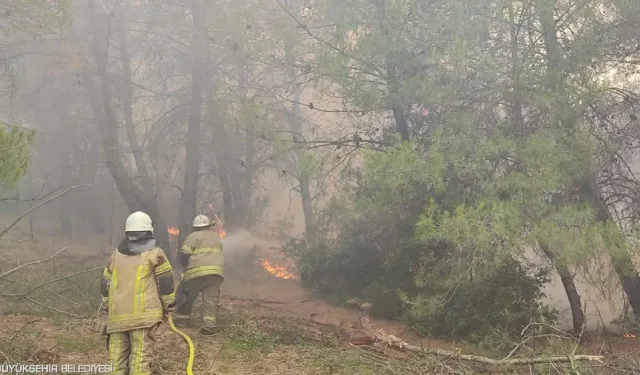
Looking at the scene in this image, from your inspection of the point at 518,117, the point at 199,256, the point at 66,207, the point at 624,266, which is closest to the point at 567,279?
the point at 624,266

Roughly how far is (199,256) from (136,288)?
289 centimetres

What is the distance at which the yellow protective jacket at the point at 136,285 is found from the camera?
15.3ft

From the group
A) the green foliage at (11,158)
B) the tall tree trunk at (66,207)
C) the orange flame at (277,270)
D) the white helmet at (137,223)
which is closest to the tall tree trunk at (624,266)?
the white helmet at (137,223)

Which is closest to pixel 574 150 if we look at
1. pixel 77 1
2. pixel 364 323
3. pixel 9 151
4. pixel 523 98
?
pixel 523 98

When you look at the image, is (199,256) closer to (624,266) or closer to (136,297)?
(136,297)

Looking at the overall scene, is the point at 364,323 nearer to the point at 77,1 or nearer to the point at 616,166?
the point at 616,166

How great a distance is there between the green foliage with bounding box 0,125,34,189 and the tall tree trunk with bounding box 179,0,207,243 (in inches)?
377

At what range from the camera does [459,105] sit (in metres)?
8.75

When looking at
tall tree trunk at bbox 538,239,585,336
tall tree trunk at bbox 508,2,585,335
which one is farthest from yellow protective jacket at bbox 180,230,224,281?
tall tree trunk at bbox 508,2,585,335

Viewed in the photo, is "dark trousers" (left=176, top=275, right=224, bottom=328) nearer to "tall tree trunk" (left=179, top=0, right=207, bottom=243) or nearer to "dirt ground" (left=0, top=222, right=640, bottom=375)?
"dirt ground" (left=0, top=222, right=640, bottom=375)

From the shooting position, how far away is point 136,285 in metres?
4.66

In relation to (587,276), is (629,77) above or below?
above

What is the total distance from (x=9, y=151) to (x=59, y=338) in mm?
2416

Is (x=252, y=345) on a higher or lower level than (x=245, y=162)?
lower
